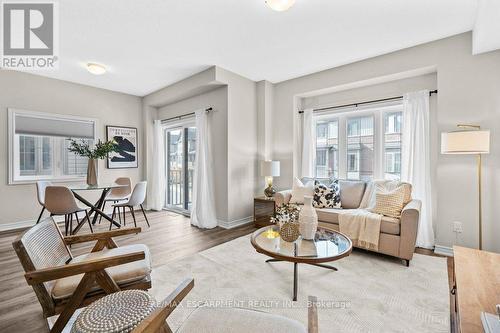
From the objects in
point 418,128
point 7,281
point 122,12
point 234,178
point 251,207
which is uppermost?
point 122,12

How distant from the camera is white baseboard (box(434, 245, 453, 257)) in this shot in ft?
9.41

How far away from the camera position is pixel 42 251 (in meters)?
1.52

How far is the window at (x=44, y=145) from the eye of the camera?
157 inches

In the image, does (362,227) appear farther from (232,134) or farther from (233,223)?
(232,134)

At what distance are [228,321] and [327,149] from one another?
3679 mm

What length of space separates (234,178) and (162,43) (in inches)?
90.0

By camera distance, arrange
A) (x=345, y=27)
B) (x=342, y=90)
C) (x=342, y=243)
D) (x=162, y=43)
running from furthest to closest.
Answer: (x=342, y=90) → (x=162, y=43) → (x=345, y=27) → (x=342, y=243)

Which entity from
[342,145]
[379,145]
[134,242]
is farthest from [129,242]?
[379,145]

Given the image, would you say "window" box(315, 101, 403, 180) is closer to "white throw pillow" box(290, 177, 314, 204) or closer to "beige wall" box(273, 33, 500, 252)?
"beige wall" box(273, 33, 500, 252)

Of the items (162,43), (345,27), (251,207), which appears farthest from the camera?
(251,207)

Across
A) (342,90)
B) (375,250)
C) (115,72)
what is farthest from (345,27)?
(115,72)

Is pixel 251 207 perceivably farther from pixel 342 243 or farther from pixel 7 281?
pixel 7 281

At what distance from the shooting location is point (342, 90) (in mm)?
4039

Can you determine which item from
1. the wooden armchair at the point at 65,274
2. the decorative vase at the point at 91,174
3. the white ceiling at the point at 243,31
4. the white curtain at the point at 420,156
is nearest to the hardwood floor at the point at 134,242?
the white curtain at the point at 420,156
